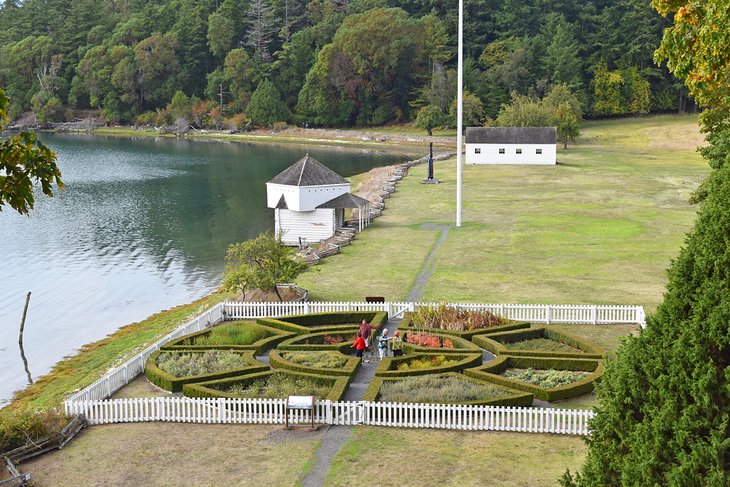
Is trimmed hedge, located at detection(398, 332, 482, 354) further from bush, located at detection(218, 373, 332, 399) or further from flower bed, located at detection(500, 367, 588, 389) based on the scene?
bush, located at detection(218, 373, 332, 399)

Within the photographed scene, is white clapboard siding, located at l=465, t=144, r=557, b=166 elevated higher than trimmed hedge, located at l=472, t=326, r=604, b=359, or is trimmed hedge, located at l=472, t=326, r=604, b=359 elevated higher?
white clapboard siding, located at l=465, t=144, r=557, b=166

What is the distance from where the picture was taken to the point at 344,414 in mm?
22500

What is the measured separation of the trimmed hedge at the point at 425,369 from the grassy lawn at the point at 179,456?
4.40 metres

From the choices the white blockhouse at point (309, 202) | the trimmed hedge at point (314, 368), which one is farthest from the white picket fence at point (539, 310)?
the white blockhouse at point (309, 202)

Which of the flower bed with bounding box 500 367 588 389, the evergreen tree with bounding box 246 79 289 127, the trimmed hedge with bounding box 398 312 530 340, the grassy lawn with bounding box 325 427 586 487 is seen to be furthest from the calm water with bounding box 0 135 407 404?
the evergreen tree with bounding box 246 79 289 127

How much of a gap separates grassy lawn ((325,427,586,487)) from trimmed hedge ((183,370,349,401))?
6.82 ft

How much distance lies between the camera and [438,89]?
130m

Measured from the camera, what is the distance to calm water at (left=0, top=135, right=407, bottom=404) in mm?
40125

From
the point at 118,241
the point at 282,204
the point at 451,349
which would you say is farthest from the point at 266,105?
the point at 451,349

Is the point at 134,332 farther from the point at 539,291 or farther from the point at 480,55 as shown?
the point at 480,55

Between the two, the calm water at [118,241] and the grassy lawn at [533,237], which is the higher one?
the grassy lawn at [533,237]

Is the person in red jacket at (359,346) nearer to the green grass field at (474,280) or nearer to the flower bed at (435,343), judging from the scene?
the flower bed at (435,343)

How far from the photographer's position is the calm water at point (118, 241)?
40.1 meters

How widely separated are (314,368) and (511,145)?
2694 inches
